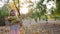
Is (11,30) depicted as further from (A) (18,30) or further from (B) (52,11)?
(B) (52,11)

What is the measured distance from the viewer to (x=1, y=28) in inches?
54.6

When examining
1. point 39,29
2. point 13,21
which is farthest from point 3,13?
point 39,29

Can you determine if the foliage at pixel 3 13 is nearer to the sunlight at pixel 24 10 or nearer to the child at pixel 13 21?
the child at pixel 13 21

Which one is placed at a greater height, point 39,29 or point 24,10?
point 24,10

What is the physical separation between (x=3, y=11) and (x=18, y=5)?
0.17 m

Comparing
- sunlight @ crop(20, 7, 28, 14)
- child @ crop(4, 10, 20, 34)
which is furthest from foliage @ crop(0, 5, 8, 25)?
sunlight @ crop(20, 7, 28, 14)

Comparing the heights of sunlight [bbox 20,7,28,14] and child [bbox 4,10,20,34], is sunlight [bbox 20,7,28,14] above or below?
above

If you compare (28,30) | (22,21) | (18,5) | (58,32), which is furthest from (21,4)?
(58,32)

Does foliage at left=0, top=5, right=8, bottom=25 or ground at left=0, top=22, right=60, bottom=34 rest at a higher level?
foliage at left=0, top=5, right=8, bottom=25

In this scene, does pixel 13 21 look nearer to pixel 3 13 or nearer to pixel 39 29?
pixel 3 13

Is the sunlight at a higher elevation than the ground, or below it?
higher

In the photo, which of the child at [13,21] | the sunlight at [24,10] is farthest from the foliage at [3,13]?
the sunlight at [24,10]

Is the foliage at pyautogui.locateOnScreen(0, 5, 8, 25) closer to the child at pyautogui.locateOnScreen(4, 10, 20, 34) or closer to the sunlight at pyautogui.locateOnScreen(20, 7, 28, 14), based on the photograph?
the child at pyautogui.locateOnScreen(4, 10, 20, 34)

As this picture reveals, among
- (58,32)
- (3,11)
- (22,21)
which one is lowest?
(58,32)
